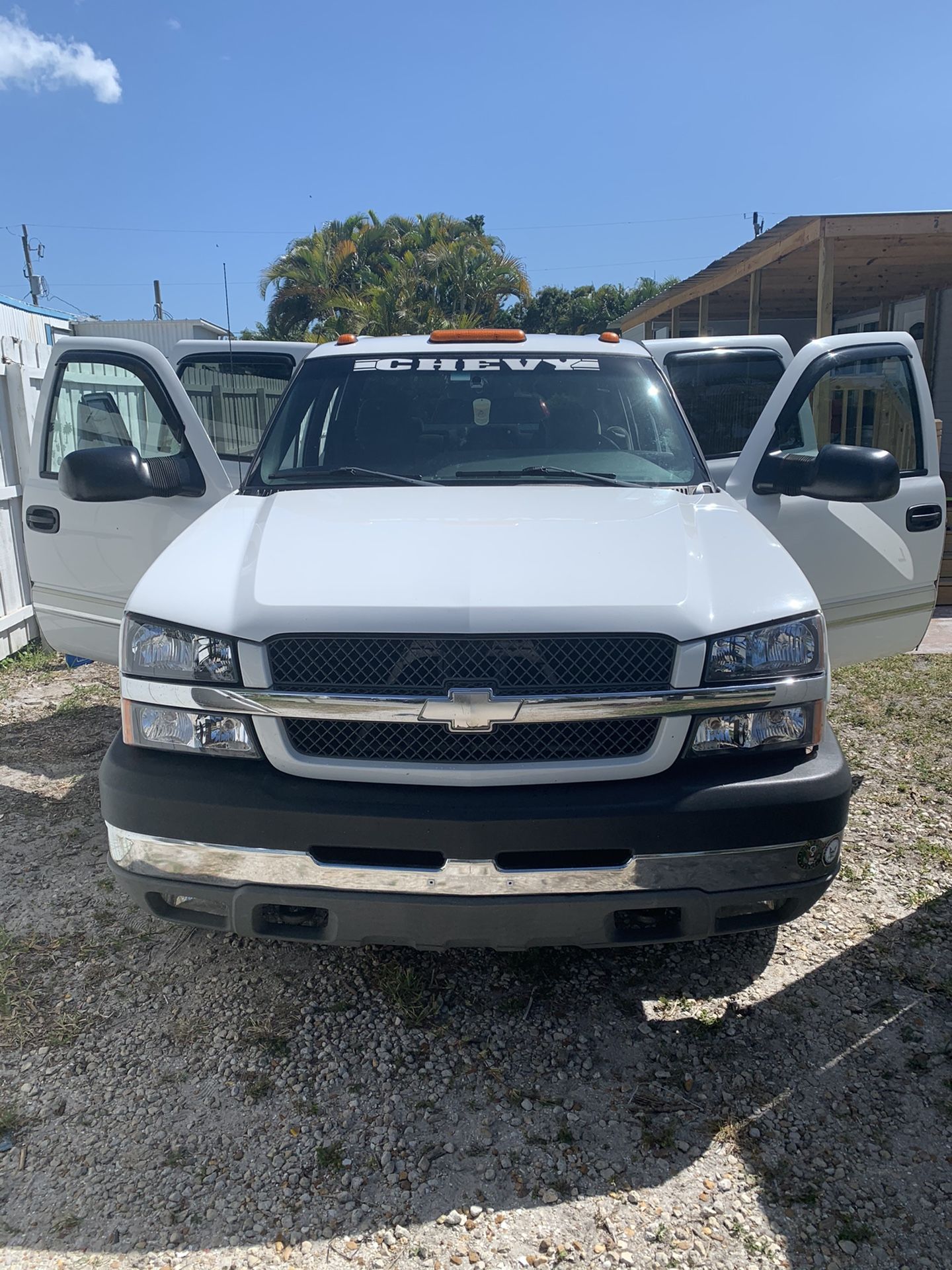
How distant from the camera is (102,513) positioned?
4.17m

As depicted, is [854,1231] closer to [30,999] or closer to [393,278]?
[30,999]

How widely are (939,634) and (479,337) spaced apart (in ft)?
16.7

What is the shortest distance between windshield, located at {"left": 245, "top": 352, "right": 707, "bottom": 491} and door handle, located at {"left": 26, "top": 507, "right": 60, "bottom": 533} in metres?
1.17

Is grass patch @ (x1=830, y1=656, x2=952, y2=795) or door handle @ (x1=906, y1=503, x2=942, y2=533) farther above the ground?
door handle @ (x1=906, y1=503, x2=942, y2=533)

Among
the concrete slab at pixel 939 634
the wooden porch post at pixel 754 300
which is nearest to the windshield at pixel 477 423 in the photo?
the concrete slab at pixel 939 634

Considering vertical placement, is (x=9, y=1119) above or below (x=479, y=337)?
below

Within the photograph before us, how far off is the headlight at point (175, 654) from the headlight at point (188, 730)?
91 mm

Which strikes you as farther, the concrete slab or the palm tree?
the palm tree

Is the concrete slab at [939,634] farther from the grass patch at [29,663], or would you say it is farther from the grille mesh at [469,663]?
the grass patch at [29,663]

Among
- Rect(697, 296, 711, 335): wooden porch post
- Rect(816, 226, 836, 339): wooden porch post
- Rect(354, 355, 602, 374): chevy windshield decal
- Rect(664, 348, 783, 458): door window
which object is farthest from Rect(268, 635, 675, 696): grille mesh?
Rect(697, 296, 711, 335): wooden porch post

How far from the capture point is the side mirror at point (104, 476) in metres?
3.52

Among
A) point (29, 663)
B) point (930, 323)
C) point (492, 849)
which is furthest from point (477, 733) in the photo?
point (930, 323)

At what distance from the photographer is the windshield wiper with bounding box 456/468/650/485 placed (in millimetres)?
3426

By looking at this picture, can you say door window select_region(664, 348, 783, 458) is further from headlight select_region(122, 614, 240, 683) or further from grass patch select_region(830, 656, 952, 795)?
headlight select_region(122, 614, 240, 683)
